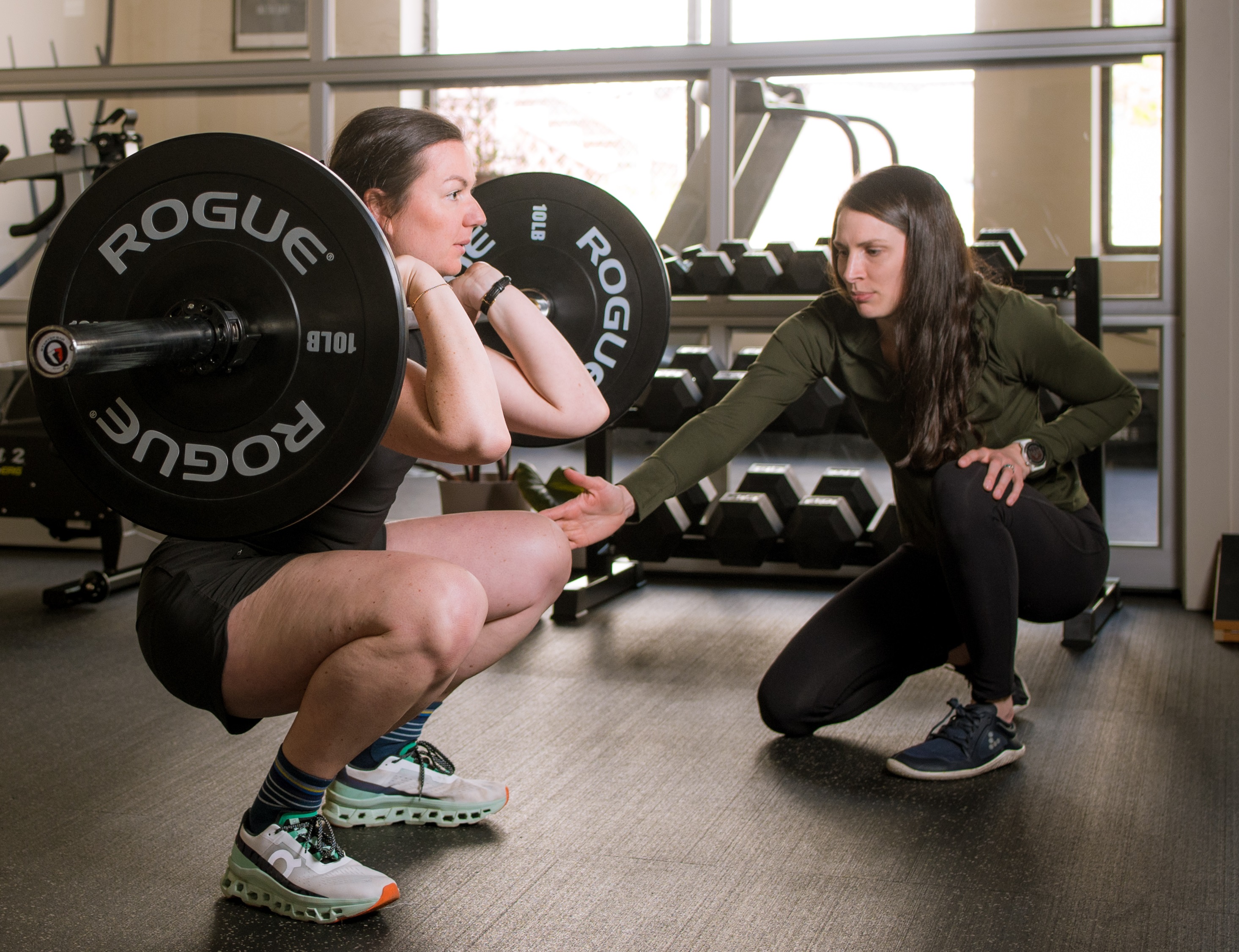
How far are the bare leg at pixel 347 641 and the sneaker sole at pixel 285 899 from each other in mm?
155

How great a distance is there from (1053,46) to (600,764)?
2487mm

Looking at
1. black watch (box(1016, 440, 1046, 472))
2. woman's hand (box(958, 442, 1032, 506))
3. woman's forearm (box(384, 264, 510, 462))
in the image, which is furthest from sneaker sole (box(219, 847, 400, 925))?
black watch (box(1016, 440, 1046, 472))

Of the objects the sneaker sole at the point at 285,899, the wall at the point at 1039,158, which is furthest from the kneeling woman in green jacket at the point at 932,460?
the wall at the point at 1039,158

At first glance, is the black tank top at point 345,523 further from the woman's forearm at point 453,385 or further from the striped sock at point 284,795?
the striped sock at point 284,795

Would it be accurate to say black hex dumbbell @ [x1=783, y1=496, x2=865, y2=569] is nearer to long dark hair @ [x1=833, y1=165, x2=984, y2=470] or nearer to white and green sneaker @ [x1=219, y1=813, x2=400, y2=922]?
long dark hair @ [x1=833, y1=165, x2=984, y2=470]

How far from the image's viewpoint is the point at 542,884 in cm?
151

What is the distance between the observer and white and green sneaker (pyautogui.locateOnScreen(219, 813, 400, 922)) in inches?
55.2

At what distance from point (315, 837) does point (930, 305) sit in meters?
1.22

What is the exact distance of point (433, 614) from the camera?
1.31 meters

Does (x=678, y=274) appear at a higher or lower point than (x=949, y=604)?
higher

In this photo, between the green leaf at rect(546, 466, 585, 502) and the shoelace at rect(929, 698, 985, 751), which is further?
the green leaf at rect(546, 466, 585, 502)

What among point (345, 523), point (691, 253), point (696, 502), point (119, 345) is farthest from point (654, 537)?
point (119, 345)

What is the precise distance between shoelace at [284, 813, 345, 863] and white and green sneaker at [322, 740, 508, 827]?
0.81 feet

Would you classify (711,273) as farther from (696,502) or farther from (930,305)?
(930,305)
